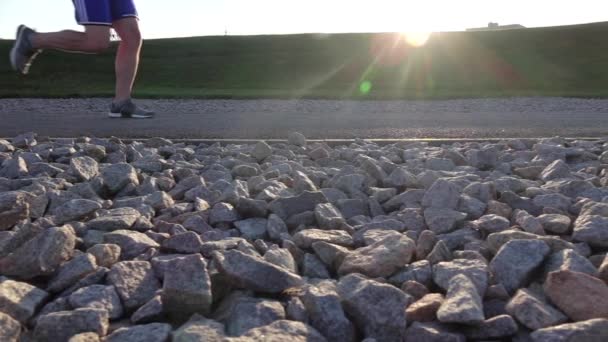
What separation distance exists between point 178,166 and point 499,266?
2283 mm

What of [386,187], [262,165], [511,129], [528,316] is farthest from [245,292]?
[511,129]

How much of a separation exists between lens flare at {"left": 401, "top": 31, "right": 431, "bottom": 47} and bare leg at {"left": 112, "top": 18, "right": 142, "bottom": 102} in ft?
83.3

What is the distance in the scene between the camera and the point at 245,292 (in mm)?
1723

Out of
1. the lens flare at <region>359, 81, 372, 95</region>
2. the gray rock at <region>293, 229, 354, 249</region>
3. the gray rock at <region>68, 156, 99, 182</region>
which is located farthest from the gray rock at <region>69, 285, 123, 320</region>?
the lens flare at <region>359, 81, 372, 95</region>

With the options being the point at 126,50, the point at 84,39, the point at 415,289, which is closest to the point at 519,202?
the point at 415,289

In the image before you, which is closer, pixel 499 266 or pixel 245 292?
pixel 245 292

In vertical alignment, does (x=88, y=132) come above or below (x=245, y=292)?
below

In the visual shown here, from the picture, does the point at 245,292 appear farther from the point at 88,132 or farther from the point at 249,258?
the point at 88,132

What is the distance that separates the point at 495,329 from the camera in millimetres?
1514

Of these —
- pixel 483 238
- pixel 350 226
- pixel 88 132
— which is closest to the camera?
pixel 483 238

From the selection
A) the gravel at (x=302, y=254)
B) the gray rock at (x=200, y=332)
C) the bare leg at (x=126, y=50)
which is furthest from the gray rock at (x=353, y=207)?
the bare leg at (x=126, y=50)

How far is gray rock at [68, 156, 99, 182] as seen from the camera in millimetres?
3223

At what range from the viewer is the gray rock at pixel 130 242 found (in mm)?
2043

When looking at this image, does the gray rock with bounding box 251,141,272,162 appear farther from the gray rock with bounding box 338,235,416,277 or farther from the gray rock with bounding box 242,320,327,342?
the gray rock with bounding box 242,320,327,342
